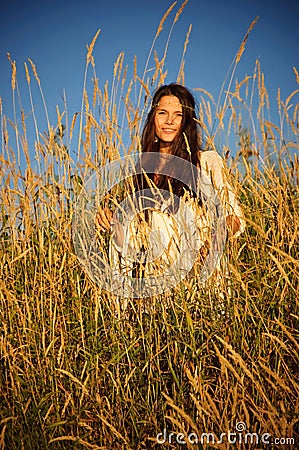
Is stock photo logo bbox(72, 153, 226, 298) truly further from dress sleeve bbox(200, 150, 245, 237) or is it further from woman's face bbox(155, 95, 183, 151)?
woman's face bbox(155, 95, 183, 151)

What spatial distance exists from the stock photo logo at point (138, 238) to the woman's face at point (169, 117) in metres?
0.40

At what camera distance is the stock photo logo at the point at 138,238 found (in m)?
1.58

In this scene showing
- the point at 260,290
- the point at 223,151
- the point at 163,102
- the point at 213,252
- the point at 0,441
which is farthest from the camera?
the point at 163,102

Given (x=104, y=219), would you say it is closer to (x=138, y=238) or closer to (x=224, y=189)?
(x=138, y=238)

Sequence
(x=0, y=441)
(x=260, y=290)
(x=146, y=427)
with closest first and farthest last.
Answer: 1. (x=0, y=441)
2. (x=146, y=427)
3. (x=260, y=290)

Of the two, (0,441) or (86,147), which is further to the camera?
(86,147)

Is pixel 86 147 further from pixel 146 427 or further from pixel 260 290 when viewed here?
pixel 146 427

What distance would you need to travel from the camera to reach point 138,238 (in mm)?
1746

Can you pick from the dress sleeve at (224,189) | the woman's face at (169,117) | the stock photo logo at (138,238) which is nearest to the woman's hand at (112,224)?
Result: the stock photo logo at (138,238)

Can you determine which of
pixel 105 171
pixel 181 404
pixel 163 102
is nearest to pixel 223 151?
pixel 105 171

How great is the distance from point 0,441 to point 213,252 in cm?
81

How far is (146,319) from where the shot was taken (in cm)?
157
